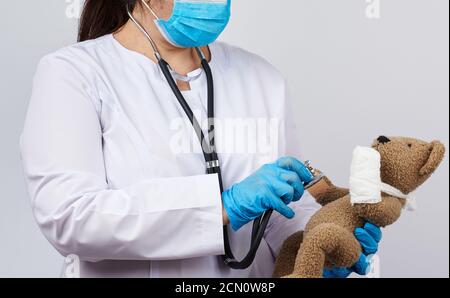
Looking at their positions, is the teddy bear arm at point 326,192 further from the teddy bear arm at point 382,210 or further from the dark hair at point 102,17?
the dark hair at point 102,17

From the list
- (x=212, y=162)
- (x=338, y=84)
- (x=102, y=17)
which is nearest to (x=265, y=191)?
(x=212, y=162)

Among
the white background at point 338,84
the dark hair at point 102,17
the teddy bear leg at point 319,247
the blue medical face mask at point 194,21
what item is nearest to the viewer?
the teddy bear leg at point 319,247

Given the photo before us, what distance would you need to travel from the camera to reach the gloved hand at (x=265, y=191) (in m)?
1.35

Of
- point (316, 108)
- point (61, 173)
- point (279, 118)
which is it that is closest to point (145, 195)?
point (61, 173)

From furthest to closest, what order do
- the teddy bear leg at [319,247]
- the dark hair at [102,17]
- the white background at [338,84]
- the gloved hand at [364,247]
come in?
the white background at [338,84], the dark hair at [102,17], the gloved hand at [364,247], the teddy bear leg at [319,247]

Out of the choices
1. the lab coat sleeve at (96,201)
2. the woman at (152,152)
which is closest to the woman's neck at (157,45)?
the woman at (152,152)

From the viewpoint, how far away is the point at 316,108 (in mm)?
2092

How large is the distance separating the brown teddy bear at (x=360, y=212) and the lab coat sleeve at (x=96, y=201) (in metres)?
0.18

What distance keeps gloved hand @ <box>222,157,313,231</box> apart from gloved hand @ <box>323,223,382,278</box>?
126 millimetres

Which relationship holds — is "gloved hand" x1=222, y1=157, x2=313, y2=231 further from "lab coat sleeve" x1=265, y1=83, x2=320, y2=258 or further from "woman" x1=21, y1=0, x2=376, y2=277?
"lab coat sleeve" x1=265, y1=83, x2=320, y2=258

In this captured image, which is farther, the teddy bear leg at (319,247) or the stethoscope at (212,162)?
the stethoscope at (212,162)

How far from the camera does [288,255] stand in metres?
1.44

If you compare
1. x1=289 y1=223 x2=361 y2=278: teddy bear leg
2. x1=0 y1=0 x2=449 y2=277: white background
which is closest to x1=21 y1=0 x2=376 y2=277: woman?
x1=289 y1=223 x2=361 y2=278: teddy bear leg

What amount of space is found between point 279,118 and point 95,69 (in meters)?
0.39
